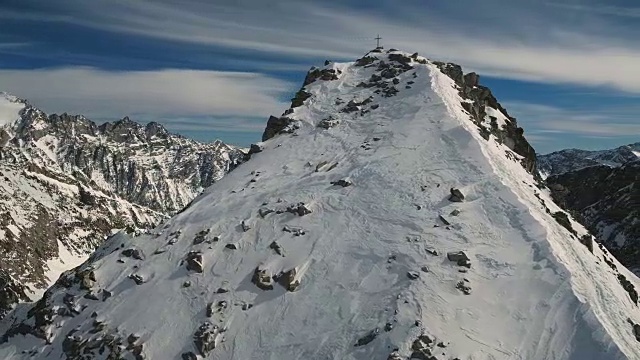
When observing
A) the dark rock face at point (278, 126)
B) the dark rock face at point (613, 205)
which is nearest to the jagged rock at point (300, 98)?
the dark rock face at point (278, 126)

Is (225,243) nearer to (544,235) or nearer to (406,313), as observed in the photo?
(406,313)

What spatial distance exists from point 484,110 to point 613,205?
93389 millimetres

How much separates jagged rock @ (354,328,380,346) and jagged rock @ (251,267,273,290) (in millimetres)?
7090

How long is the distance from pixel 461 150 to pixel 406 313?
17.6 meters

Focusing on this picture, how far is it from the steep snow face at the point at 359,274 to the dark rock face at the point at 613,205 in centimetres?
5447

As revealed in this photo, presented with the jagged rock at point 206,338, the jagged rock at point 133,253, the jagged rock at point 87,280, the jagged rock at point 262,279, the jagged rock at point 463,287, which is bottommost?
the jagged rock at point 87,280

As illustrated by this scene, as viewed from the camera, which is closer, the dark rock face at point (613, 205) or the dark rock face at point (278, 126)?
the dark rock face at point (278, 126)

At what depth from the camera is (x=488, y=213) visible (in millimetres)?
33469

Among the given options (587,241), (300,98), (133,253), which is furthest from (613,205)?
(133,253)

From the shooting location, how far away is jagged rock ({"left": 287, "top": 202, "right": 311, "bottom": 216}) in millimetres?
36344

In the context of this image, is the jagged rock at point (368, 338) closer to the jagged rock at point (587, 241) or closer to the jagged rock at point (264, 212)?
the jagged rock at point (264, 212)

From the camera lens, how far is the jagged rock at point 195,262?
33719 millimetres

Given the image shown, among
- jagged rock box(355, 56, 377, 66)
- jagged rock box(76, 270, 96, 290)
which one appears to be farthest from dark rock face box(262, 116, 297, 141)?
jagged rock box(76, 270, 96, 290)

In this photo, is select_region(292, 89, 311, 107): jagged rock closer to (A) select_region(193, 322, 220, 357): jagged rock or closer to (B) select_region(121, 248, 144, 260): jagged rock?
(B) select_region(121, 248, 144, 260): jagged rock
